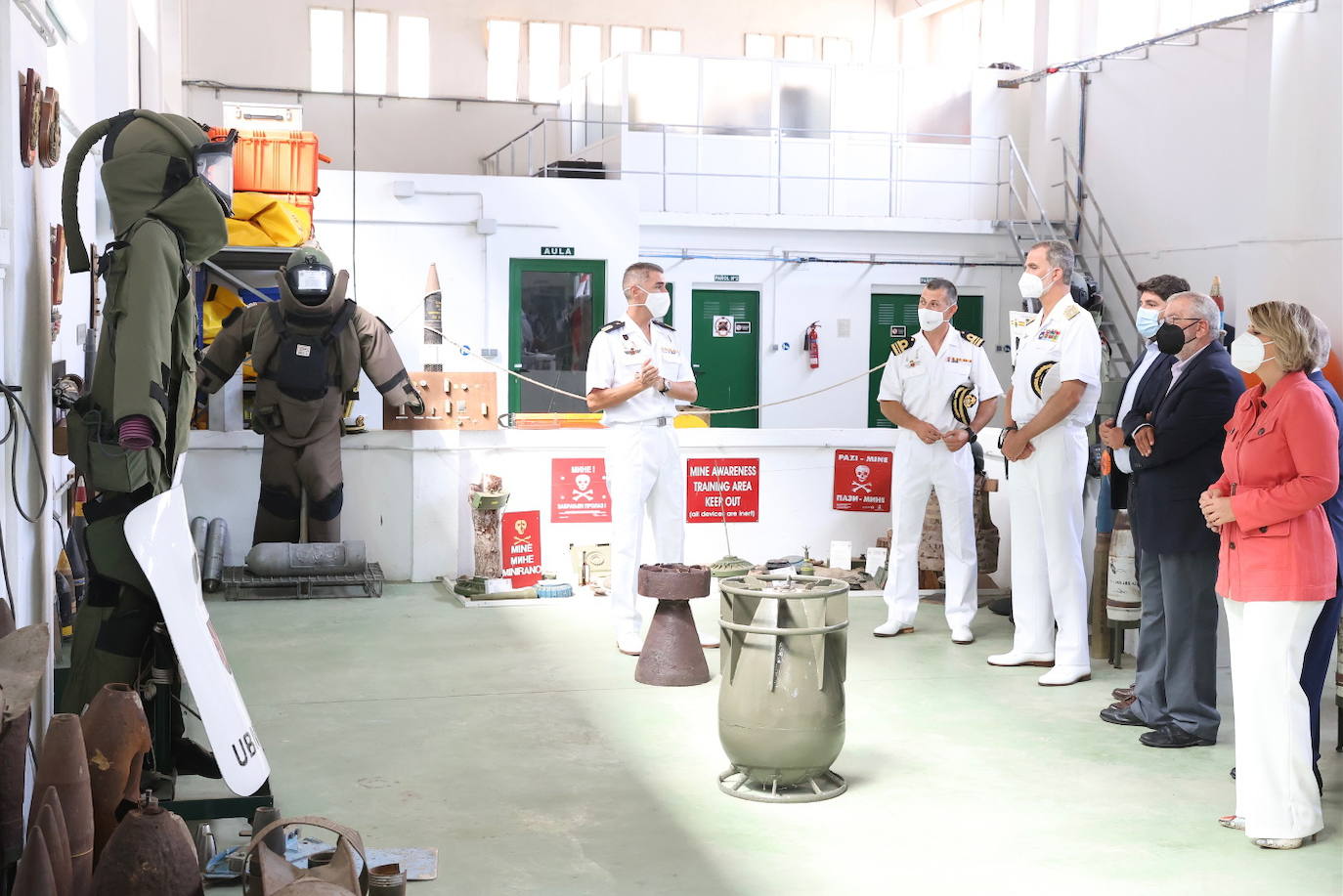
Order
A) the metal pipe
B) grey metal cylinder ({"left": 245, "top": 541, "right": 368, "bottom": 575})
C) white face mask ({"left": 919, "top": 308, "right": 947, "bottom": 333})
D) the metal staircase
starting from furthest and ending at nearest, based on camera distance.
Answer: the metal staircase → the metal pipe → grey metal cylinder ({"left": 245, "top": 541, "right": 368, "bottom": 575}) → white face mask ({"left": 919, "top": 308, "right": 947, "bottom": 333})

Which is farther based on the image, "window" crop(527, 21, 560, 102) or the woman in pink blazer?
"window" crop(527, 21, 560, 102)

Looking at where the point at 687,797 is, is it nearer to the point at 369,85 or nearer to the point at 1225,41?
the point at 1225,41

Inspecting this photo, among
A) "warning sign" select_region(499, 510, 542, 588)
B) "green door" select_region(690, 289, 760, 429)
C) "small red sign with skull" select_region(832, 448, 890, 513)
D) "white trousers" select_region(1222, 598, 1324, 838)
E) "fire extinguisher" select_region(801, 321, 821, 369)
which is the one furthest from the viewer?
"fire extinguisher" select_region(801, 321, 821, 369)

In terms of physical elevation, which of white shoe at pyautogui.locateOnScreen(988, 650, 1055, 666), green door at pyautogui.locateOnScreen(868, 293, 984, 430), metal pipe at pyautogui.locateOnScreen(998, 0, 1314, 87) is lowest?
white shoe at pyautogui.locateOnScreen(988, 650, 1055, 666)

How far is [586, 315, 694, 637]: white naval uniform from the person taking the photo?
23.9 feet

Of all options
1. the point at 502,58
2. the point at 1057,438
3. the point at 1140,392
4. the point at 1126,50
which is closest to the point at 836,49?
the point at 502,58

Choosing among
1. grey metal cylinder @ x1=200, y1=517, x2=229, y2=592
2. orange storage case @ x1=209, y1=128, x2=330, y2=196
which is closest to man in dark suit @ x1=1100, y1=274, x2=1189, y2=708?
grey metal cylinder @ x1=200, y1=517, x2=229, y2=592

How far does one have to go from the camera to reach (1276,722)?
4.42 meters

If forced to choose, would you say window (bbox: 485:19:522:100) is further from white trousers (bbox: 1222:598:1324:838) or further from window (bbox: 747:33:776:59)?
white trousers (bbox: 1222:598:1324:838)

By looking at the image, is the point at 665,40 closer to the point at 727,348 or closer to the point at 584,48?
the point at 584,48

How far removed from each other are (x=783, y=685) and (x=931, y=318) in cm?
328

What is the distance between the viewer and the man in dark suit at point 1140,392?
19.6 feet

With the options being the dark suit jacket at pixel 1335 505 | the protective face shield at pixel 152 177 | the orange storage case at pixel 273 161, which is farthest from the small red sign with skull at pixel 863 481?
the protective face shield at pixel 152 177

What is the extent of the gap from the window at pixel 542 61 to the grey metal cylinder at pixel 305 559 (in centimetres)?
1563
